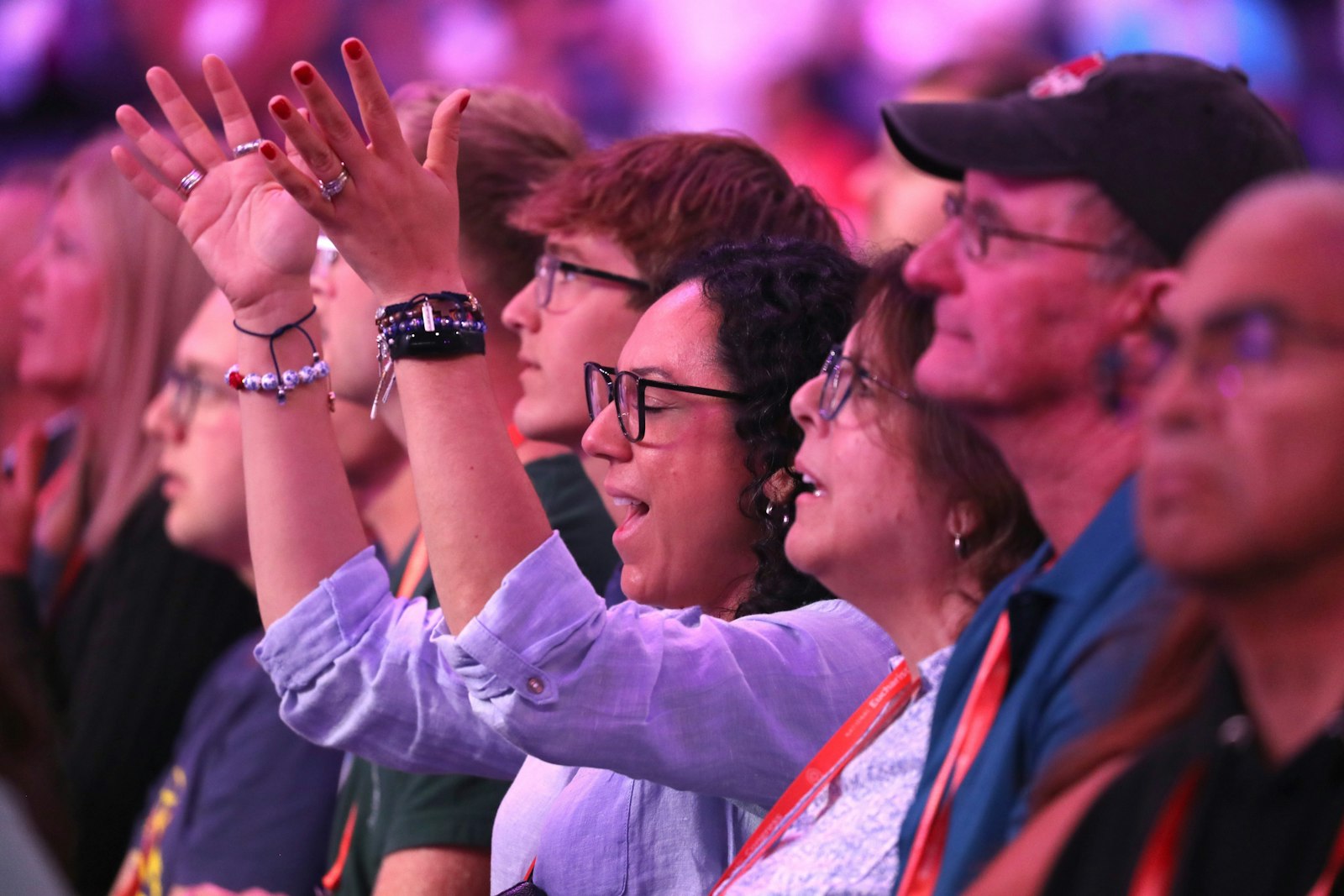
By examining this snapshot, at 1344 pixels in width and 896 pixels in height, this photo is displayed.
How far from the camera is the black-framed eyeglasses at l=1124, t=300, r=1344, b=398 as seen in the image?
964 millimetres

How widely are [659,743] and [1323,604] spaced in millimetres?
797

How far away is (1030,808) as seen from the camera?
1196 millimetres

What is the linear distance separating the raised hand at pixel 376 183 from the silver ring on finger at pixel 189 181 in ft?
1.65

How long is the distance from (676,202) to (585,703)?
910 mm

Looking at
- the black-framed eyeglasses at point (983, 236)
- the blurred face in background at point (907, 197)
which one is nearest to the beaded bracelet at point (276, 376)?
the black-framed eyeglasses at point (983, 236)

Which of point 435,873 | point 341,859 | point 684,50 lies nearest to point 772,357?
point 435,873

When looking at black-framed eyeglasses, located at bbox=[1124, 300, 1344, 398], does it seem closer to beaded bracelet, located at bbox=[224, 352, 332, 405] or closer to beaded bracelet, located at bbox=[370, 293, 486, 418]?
beaded bracelet, located at bbox=[370, 293, 486, 418]

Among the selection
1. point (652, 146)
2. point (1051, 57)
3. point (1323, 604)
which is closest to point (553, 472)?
point (652, 146)

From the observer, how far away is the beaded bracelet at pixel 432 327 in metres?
1.71

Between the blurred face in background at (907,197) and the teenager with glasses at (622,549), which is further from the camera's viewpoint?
the blurred face in background at (907,197)

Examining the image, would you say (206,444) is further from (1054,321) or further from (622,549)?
(1054,321)

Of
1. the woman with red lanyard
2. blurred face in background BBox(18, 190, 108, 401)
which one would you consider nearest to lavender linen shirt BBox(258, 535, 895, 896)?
the woman with red lanyard

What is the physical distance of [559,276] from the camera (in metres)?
2.38

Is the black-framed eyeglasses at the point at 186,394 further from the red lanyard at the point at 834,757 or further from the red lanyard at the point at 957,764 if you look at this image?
the red lanyard at the point at 957,764
